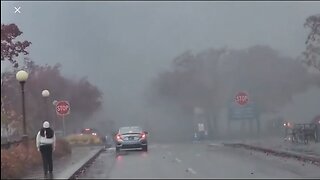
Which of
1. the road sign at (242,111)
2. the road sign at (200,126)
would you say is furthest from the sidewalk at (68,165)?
the road sign at (242,111)

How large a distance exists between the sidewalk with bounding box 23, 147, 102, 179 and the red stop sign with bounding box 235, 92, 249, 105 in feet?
26.8

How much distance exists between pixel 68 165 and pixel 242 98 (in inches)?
593

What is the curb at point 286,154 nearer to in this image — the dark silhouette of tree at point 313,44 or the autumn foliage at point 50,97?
the dark silhouette of tree at point 313,44

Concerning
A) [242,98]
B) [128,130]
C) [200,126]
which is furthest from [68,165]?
[242,98]

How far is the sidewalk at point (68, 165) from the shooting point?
18734 mm

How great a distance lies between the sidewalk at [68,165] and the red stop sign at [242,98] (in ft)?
26.8

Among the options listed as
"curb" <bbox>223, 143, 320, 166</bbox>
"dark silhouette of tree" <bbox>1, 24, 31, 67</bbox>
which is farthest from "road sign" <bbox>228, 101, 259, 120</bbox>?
"dark silhouette of tree" <bbox>1, 24, 31, 67</bbox>

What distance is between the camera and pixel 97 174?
20.0 m

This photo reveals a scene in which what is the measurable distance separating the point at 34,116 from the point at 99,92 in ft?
26.9

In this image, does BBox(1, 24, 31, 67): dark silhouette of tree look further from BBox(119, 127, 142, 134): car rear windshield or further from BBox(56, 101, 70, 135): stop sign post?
BBox(119, 127, 142, 134): car rear windshield

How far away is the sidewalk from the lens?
61.5ft

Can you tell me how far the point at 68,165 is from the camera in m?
22.9

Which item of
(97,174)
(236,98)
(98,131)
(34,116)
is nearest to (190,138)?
(236,98)

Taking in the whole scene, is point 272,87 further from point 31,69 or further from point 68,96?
point 31,69
